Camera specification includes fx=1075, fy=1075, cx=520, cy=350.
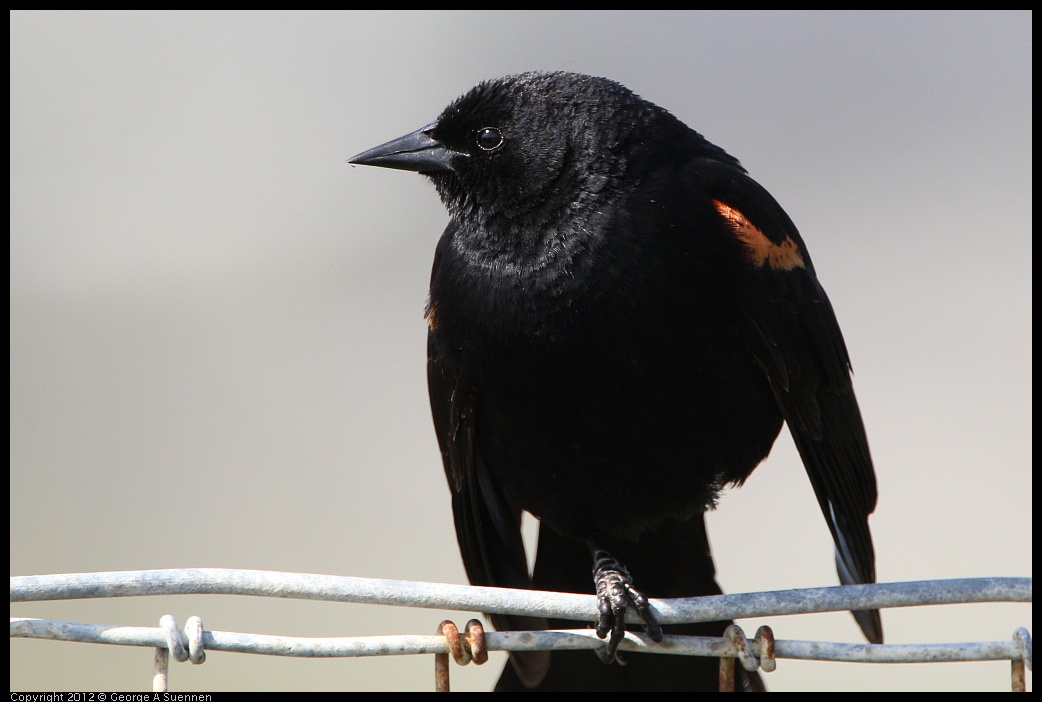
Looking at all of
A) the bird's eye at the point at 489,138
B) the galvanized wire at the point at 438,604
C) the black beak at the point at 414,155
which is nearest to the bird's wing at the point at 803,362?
the bird's eye at the point at 489,138

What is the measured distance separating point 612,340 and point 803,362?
589 mm

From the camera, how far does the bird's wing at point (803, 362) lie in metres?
2.65

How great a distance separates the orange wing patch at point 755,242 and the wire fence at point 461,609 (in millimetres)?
932

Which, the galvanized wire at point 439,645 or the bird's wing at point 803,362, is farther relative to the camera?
the bird's wing at point 803,362

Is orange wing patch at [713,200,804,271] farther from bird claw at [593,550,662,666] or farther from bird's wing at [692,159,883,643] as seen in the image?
bird claw at [593,550,662,666]

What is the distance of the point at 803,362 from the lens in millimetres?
2764

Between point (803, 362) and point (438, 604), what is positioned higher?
point (803, 362)

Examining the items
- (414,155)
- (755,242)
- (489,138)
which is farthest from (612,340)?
(414,155)

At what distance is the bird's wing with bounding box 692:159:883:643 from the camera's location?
2.65 m

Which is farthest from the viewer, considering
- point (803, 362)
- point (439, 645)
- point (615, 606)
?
point (803, 362)

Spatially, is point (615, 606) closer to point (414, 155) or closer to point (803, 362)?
point (803, 362)

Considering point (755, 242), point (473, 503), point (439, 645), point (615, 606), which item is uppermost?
point (755, 242)

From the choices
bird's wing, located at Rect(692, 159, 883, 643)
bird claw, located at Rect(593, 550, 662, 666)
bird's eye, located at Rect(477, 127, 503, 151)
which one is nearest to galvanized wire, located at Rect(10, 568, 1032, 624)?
bird claw, located at Rect(593, 550, 662, 666)

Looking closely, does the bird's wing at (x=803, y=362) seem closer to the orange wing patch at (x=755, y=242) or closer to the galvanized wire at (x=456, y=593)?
the orange wing patch at (x=755, y=242)
